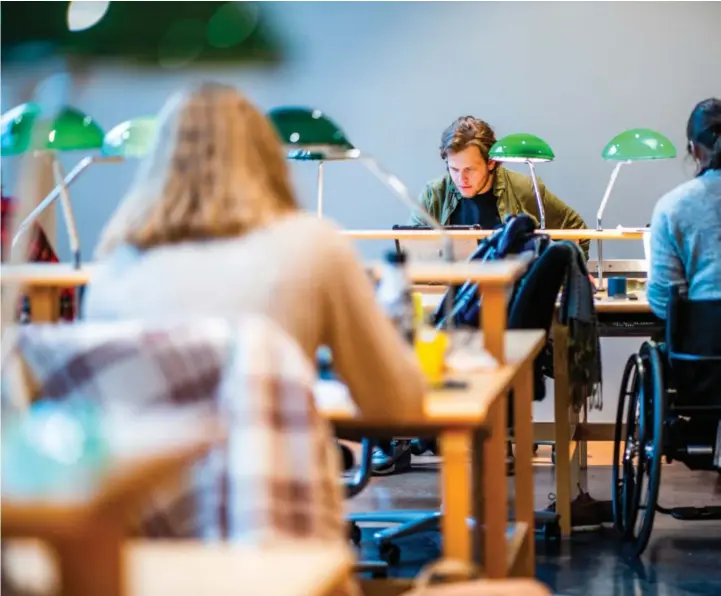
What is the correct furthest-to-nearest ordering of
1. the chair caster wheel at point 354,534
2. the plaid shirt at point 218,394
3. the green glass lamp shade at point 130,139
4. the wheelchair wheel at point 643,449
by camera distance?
the chair caster wheel at point 354,534, the wheelchair wheel at point 643,449, the green glass lamp shade at point 130,139, the plaid shirt at point 218,394

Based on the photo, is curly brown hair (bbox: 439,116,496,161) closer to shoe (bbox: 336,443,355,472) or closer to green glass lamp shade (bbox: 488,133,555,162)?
green glass lamp shade (bbox: 488,133,555,162)

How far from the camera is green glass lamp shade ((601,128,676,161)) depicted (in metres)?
4.45

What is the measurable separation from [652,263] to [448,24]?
271 cm

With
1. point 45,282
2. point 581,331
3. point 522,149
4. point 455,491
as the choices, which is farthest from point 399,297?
point 522,149

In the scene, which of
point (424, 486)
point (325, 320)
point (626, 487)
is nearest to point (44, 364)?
point (325, 320)

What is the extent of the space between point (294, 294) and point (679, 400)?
6.56 feet

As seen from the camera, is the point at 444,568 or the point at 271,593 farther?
the point at 444,568

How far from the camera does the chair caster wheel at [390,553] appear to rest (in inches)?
146

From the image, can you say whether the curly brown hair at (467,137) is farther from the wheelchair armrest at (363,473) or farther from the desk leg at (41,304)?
the desk leg at (41,304)

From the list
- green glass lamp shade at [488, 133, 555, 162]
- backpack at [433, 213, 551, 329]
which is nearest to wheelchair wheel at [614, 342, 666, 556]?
backpack at [433, 213, 551, 329]

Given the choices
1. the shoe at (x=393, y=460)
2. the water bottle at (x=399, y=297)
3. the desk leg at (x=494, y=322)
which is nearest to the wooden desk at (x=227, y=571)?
the water bottle at (x=399, y=297)

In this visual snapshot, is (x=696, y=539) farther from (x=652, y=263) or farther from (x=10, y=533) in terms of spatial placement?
(x=10, y=533)

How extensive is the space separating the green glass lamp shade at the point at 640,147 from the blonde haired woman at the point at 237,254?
2601mm

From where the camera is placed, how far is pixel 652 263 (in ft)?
12.2
